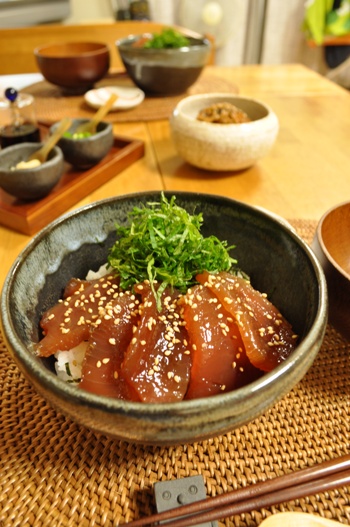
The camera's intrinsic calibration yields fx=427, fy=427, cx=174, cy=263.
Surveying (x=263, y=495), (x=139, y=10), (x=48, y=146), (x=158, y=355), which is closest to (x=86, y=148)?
(x=48, y=146)

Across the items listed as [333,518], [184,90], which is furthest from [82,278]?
[184,90]

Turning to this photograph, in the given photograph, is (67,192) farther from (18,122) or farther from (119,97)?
(119,97)

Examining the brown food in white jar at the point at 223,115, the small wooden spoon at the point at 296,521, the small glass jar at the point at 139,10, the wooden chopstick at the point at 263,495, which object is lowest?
the small wooden spoon at the point at 296,521

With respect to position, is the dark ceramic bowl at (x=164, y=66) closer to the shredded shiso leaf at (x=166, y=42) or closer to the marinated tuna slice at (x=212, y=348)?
the shredded shiso leaf at (x=166, y=42)

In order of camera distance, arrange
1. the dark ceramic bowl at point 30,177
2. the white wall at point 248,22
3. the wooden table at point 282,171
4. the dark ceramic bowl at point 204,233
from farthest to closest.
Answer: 1. the white wall at point 248,22
2. the wooden table at point 282,171
3. the dark ceramic bowl at point 30,177
4. the dark ceramic bowl at point 204,233

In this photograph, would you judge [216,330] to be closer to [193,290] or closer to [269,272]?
[193,290]

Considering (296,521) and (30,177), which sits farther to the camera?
(30,177)

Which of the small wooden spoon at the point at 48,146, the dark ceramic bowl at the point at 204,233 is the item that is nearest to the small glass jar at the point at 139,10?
the small wooden spoon at the point at 48,146
